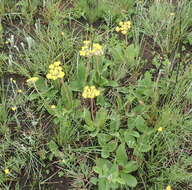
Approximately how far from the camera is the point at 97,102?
212 cm

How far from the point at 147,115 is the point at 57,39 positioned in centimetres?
86

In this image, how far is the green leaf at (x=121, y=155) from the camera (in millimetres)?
1844

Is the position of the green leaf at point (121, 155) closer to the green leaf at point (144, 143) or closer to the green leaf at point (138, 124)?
the green leaf at point (144, 143)

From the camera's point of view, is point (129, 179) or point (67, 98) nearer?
point (129, 179)

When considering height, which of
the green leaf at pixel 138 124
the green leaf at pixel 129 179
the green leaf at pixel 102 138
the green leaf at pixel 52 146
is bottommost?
the green leaf at pixel 129 179

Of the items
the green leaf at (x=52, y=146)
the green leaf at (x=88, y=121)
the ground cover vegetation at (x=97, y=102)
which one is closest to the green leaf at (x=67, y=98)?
the ground cover vegetation at (x=97, y=102)

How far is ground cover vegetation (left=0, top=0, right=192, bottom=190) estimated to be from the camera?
1.86 metres

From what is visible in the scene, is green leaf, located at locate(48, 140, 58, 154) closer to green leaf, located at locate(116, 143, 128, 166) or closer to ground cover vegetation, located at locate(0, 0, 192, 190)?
ground cover vegetation, located at locate(0, 0, 192, 190)

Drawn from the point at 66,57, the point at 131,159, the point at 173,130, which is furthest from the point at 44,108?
the point at 173,130

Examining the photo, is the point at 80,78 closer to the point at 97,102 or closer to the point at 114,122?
the point at 97,102

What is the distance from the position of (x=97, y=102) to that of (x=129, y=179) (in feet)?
1.82

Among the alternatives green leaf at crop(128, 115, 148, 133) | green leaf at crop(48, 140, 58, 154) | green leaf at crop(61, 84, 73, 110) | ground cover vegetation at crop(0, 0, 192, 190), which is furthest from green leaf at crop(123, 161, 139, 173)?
green leaf at crop(61, 84, 73, 110)

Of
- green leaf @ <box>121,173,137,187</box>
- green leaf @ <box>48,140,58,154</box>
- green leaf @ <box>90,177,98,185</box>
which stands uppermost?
green leaf @ <box>48,140,58,154</box>

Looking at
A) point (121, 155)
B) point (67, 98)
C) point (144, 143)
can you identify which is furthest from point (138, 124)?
point (67, 98)
